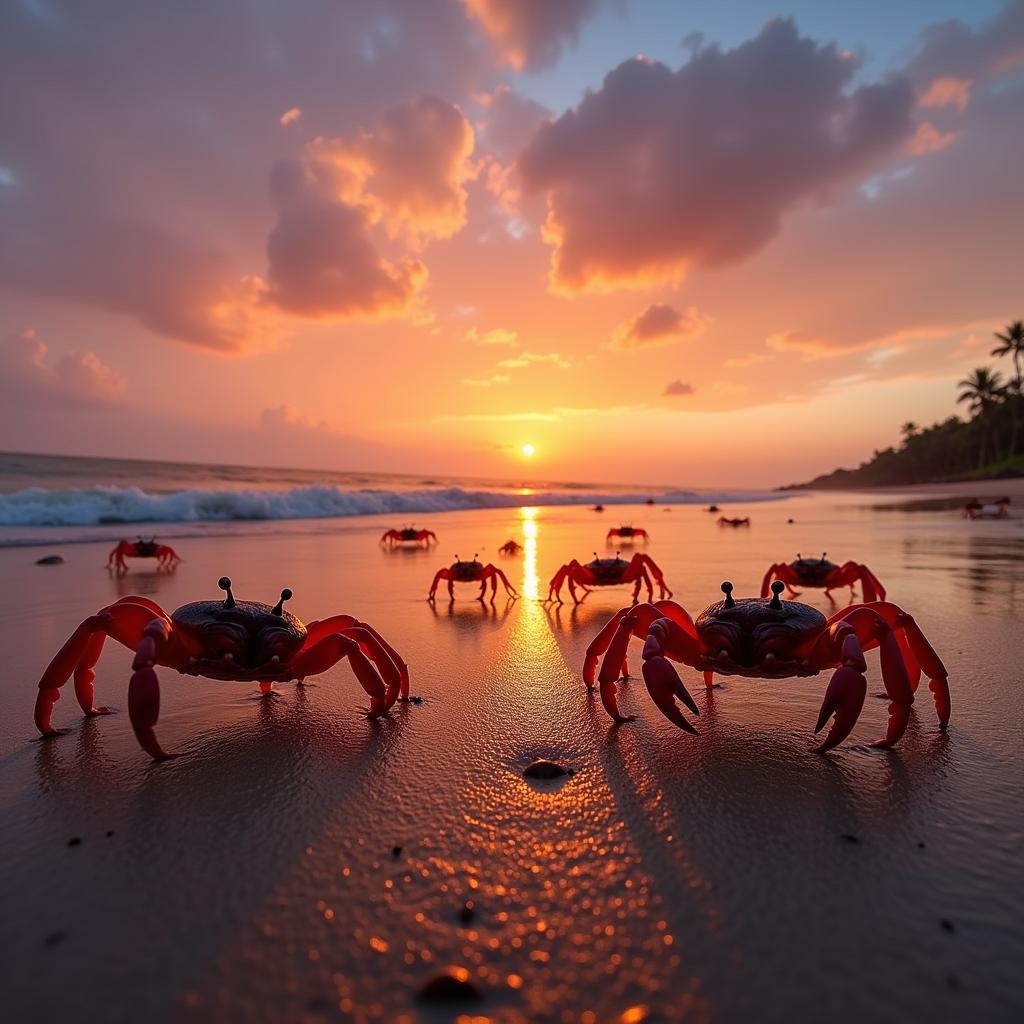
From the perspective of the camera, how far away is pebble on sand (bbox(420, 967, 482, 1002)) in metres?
1.34

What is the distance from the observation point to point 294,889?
1.75 metres

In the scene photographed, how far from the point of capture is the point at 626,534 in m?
13.6

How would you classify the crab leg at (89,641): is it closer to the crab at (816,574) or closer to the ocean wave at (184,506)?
the crab at (816,574)

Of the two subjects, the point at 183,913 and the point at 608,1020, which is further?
the point at 183,913

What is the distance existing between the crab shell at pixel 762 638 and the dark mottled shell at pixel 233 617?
7.94 feet

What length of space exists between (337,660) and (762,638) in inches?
93.8

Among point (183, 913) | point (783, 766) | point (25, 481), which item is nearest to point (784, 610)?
point (783, 766)

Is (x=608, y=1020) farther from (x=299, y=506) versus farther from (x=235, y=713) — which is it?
(x=299, y=506)

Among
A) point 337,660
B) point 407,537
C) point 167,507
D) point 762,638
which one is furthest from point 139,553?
point 167,507

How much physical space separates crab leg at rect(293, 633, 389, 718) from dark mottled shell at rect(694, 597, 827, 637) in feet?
6.31

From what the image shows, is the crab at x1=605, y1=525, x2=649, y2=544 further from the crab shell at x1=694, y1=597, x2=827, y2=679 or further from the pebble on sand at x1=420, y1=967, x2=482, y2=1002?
the pebble on sand at x1=420, y1=967, x2=482, y2=1002

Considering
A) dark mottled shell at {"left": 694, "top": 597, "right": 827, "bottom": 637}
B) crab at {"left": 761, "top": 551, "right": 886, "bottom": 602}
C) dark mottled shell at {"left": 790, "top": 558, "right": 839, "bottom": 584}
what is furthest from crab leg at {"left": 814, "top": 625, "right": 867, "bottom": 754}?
dark mottled shell at {"left": 790, "top": 558, "right": 839, "bottom": 584}

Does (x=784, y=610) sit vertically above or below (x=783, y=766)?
above

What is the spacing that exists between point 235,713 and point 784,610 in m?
3.33
